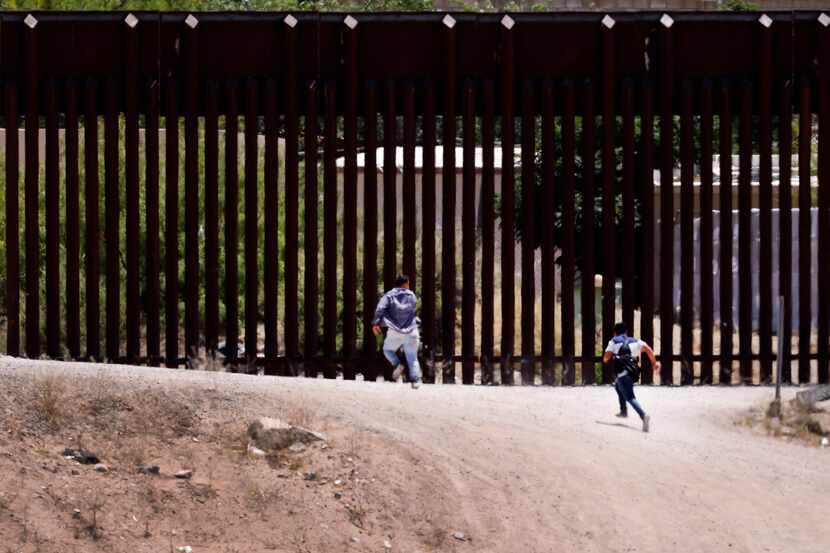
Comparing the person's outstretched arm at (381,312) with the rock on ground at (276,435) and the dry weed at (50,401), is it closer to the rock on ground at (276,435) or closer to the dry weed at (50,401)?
the rock on ground at (276,435)

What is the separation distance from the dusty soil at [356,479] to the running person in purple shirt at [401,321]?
219 cm

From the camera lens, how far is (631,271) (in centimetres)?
1808

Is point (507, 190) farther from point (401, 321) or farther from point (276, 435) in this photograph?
point (276, 435)

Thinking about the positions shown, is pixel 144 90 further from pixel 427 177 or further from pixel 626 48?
pixel 626 48

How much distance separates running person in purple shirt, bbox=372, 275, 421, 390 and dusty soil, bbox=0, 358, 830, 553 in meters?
2.19

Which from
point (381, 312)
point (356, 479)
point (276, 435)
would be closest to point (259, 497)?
point (356, 479)

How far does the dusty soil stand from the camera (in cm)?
1110

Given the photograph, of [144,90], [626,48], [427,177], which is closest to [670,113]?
[626,48]

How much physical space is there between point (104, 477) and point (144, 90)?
7485 mm

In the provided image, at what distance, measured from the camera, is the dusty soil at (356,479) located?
36.4ft

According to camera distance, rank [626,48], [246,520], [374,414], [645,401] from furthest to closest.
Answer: [626,48] → [645,401] → [374,414] → [246,520]

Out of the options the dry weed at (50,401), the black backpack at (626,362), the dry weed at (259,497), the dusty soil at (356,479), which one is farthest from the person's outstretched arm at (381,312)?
the dry weed at (259,497)

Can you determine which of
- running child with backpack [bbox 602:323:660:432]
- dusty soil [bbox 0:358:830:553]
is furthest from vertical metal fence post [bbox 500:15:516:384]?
dusty soil [bbox 0:358:830:553]

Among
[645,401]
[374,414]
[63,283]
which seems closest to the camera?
[374,414]
